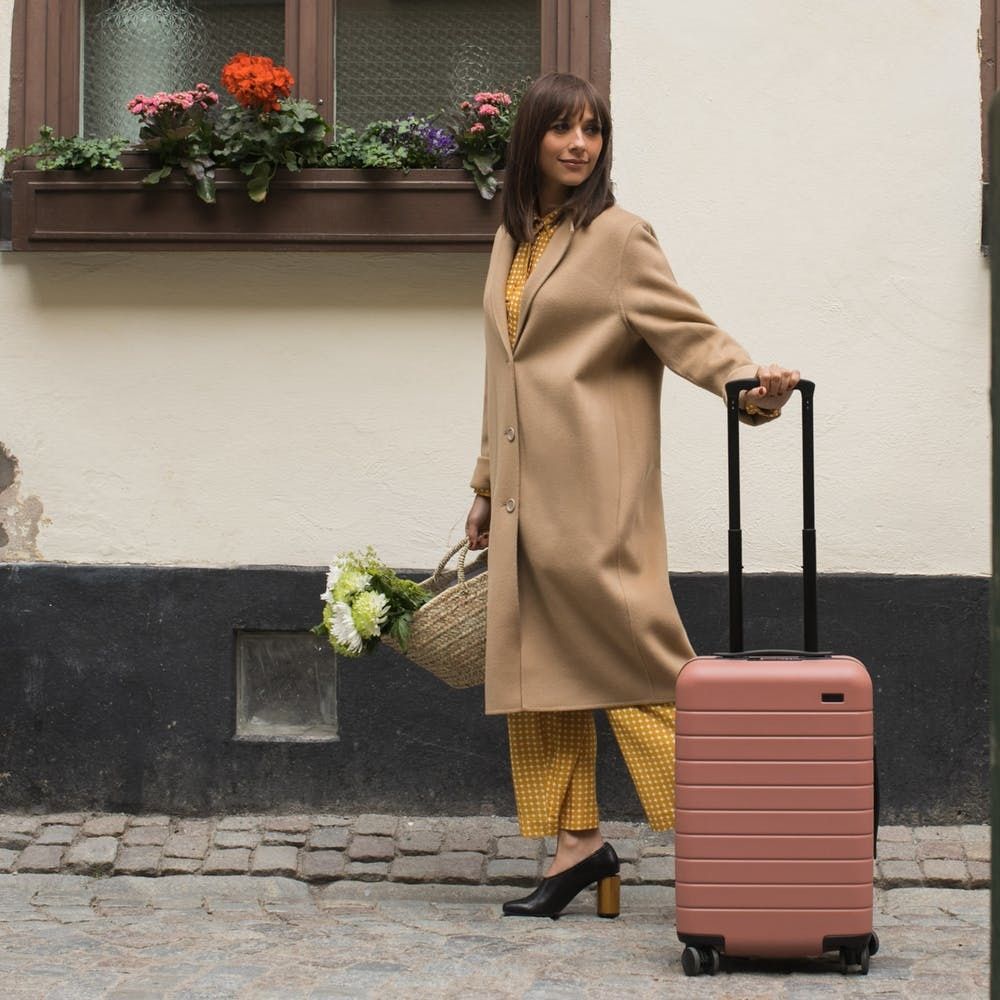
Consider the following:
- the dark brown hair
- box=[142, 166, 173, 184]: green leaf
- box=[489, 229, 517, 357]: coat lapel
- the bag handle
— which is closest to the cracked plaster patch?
box=[142, 166, 173, 184]: green leaf

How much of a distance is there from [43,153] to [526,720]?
2268 mm

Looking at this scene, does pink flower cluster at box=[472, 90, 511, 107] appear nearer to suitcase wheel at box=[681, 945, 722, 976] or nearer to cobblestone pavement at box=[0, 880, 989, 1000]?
cobblestone pavement at box=[0, 880, 989, 1000]

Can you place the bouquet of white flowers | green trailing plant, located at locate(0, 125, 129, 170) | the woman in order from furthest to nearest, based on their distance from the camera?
green trailing plant, located at locate(0, 125, 129, 170) → the bouquet of white flowers → the woman

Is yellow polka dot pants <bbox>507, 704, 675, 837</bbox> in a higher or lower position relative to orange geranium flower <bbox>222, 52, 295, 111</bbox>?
lower

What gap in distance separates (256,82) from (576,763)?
2.16m

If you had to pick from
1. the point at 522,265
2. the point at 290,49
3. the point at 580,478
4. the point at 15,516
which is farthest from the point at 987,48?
the point at 15,516

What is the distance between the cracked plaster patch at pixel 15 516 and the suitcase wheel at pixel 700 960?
249 cm

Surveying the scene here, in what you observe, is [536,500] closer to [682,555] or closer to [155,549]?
[682,555]

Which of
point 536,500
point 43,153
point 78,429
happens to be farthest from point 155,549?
point 536,500

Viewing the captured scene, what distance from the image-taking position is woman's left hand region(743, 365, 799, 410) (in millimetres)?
3666

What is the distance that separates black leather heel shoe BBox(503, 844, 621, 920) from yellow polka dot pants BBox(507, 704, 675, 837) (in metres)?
0.09

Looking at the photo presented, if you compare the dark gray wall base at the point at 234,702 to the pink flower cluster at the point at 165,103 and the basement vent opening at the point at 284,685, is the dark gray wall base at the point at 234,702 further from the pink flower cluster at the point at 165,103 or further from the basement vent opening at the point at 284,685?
the pink flower cluster at the point at 165,103

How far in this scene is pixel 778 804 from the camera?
11.9 ft

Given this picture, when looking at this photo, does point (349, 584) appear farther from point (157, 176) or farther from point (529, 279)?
point (157, 176)
